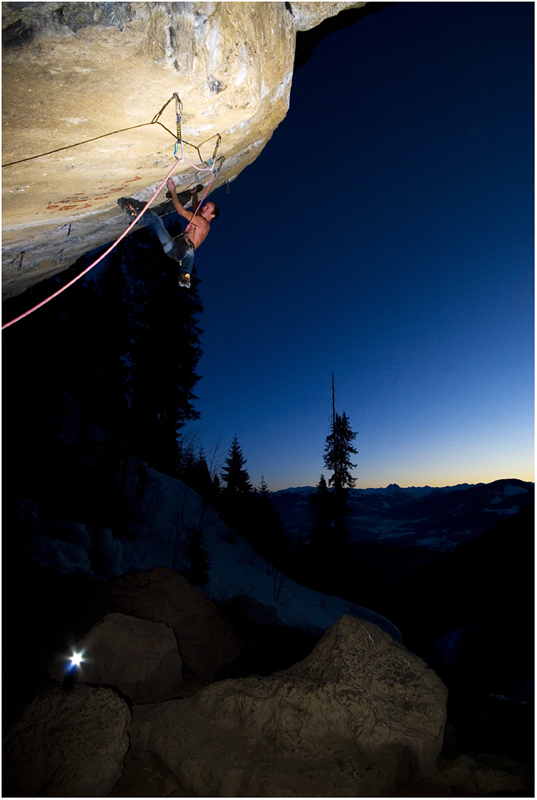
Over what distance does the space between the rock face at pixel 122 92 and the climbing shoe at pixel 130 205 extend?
0.13 metres

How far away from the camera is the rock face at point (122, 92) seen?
9.19 ft

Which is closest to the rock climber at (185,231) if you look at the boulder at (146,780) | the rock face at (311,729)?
the rock face at (311,729)

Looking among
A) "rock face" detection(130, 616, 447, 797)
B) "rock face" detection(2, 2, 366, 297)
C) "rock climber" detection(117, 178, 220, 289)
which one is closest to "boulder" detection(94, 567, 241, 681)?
"rock face" detection(130, 616, 447, 797)

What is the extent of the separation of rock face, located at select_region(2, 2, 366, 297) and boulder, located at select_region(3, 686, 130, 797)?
583 cm

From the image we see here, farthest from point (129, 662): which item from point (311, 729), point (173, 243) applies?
point (173, 243)

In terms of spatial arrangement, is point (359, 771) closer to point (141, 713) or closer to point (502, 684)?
point (141, 713)

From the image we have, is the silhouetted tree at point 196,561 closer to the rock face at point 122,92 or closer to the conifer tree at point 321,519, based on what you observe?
the conifer tree at point 321,519

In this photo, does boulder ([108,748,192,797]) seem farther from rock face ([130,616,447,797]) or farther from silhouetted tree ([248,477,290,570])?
silhouetted tree ([248,477,290,570])

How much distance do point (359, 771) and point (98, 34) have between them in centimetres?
717

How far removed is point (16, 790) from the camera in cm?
328

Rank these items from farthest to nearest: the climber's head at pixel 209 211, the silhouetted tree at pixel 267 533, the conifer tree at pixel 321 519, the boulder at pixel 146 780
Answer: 1. the conifer tree at pixel 321 519
2. the silhouetted tree at pixel 267 533
3. the climber's head at pixel 209 211
4. the boulder at pixel 146 780

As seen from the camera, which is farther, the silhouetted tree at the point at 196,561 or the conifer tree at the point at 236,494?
the conifer tree at the point at 236,494

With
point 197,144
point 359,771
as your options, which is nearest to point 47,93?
point 197,144

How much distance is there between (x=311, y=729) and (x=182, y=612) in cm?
458
